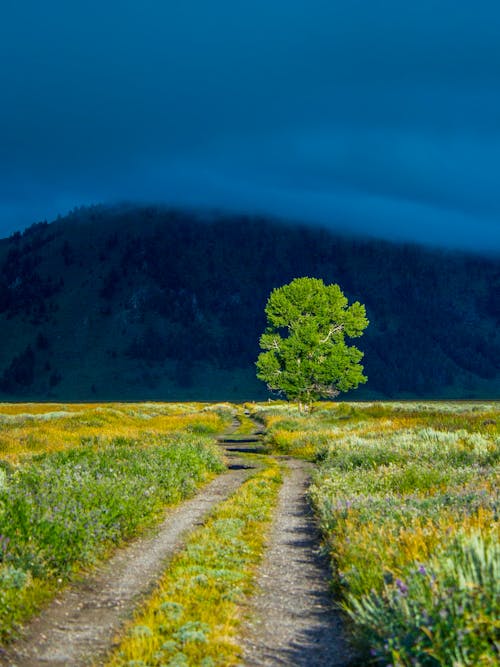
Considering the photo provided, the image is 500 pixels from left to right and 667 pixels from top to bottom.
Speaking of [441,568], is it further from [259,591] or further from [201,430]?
[201,430]

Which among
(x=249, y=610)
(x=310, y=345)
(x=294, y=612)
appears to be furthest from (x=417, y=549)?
(x=310, y=345)

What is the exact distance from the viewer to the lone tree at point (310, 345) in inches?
2174

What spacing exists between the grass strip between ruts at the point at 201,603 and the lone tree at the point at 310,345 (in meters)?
41.7

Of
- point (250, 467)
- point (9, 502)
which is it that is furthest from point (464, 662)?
point (250, 467)

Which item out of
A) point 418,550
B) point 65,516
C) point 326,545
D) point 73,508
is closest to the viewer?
point 418,550

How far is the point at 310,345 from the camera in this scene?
55.2 meters

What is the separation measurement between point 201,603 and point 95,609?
5.17 ft

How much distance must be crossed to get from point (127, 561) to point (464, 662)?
711 centimetres

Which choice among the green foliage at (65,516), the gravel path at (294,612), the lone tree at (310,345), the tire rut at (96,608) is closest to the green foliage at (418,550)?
the gravel path at (294,612)

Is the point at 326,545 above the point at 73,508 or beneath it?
beneath

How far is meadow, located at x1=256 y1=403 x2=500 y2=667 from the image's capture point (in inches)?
219

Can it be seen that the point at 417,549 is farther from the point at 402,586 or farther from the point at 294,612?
the point at 402,586

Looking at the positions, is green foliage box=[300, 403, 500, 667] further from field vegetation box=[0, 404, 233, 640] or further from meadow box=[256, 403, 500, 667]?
field vegetation box=[0, 404, 233, 640]

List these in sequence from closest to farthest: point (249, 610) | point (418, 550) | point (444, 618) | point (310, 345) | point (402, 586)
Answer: point (444, 618) → point (402, 586) → point (418, 550) → point (249, 610) → point (310, 345)
